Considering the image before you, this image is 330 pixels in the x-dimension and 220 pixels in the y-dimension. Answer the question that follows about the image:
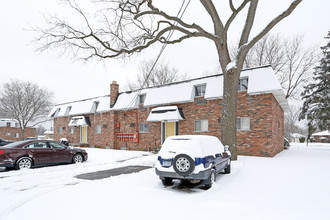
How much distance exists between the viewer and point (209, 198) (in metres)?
4.79

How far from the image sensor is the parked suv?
522 centimetres

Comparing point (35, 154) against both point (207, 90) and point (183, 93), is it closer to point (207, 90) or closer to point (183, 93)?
point (183, 93)

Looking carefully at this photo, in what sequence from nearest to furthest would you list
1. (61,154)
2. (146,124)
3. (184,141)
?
(184,141) → (61,154) → (146,124)

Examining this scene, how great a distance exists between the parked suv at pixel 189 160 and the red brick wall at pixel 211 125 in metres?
7.38

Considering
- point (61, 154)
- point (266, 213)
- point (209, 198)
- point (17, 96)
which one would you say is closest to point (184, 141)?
point (209, 198)

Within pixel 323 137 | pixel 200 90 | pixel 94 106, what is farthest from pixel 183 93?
pixel 323 137

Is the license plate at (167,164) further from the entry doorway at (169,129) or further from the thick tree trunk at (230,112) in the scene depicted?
the entry doorway at (169,129)

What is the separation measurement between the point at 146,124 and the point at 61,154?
28.8 feet

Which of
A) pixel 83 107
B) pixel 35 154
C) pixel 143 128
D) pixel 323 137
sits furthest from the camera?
pixel 323 137

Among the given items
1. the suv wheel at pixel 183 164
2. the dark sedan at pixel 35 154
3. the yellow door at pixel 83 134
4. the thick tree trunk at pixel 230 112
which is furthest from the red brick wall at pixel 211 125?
the suv wheel at pixel 183 164

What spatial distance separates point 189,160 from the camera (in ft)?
17.1

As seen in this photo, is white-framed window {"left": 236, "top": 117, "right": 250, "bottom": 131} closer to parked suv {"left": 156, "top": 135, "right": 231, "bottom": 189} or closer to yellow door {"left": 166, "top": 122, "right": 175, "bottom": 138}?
yellow door {"left": 166, "top": 122, "right": 175, "bottom": 138}

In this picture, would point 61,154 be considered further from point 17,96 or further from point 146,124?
point 17,96

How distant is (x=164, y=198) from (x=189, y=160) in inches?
43.6
